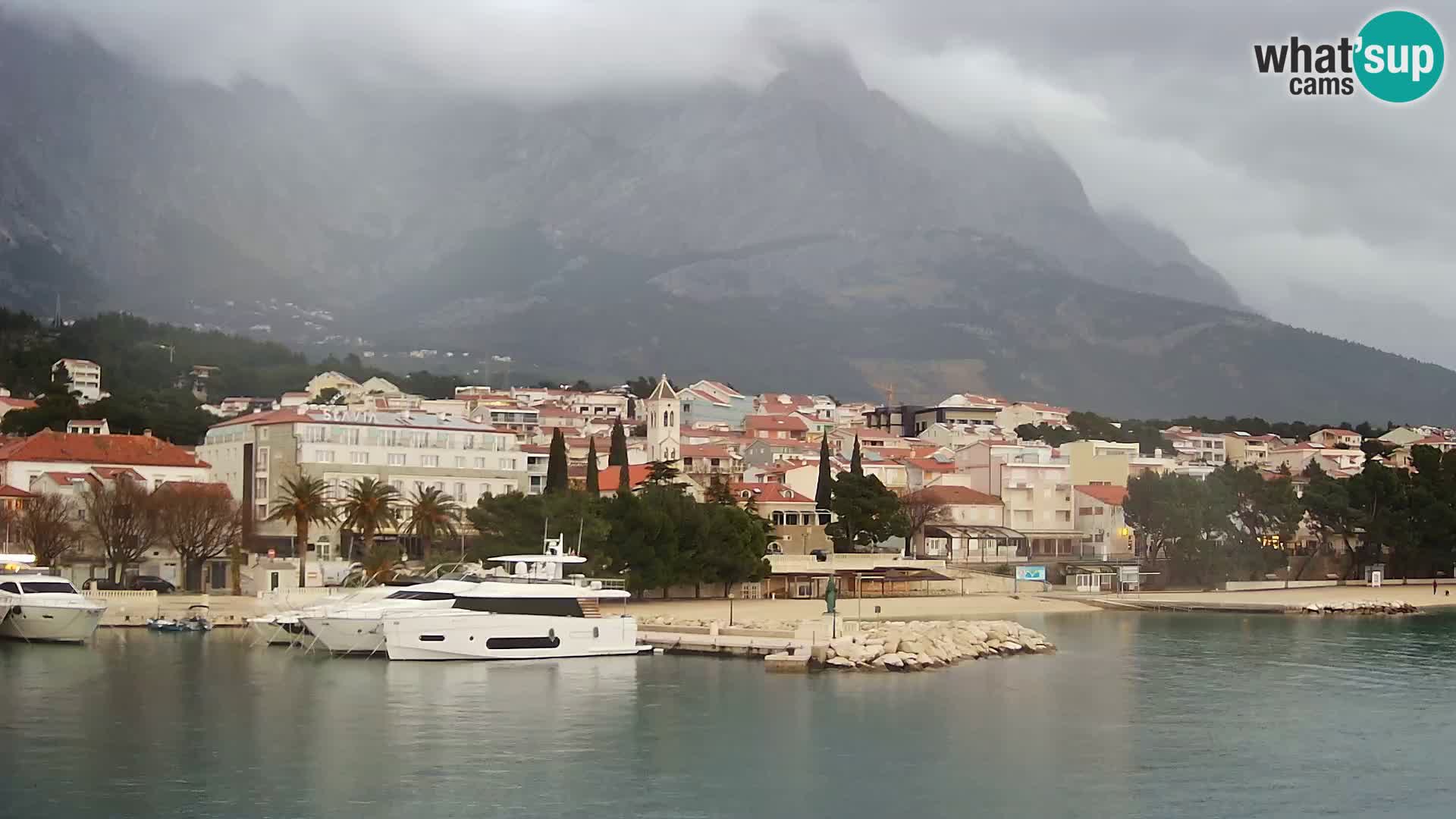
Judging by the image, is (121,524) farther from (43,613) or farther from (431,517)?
(43,613)

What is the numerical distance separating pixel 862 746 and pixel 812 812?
6482mm

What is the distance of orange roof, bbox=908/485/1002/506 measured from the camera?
99188mm

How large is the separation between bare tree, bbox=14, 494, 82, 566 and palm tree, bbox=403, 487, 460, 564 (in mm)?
14285

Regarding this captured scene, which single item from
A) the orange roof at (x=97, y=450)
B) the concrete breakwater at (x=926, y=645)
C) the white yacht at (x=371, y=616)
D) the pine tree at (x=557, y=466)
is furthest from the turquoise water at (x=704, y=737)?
the orange roof at (x=97, y=450)

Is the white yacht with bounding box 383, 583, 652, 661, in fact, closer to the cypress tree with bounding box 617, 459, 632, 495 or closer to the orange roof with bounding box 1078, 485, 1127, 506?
the cypress tree with bounding box 617, 459, 632, 495

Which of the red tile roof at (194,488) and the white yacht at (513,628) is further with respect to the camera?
the red tile roof at (194,488)

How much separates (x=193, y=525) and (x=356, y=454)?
15769mm

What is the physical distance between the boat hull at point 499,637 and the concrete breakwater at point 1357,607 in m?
39.5

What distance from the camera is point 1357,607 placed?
78.0 metres

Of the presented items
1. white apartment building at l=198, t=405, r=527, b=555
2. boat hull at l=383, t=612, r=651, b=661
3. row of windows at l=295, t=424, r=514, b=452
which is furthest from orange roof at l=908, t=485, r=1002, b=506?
boat hull at l=383, t=612, r=651, b=661

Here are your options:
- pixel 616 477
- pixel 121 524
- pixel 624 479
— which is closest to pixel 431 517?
pixel 121 524

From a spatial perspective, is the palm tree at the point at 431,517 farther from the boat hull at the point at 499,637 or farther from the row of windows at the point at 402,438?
the boat hull at the point at 499,637

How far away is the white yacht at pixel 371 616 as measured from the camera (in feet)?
164

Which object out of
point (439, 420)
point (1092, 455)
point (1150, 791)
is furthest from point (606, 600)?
point (1092, 455)
